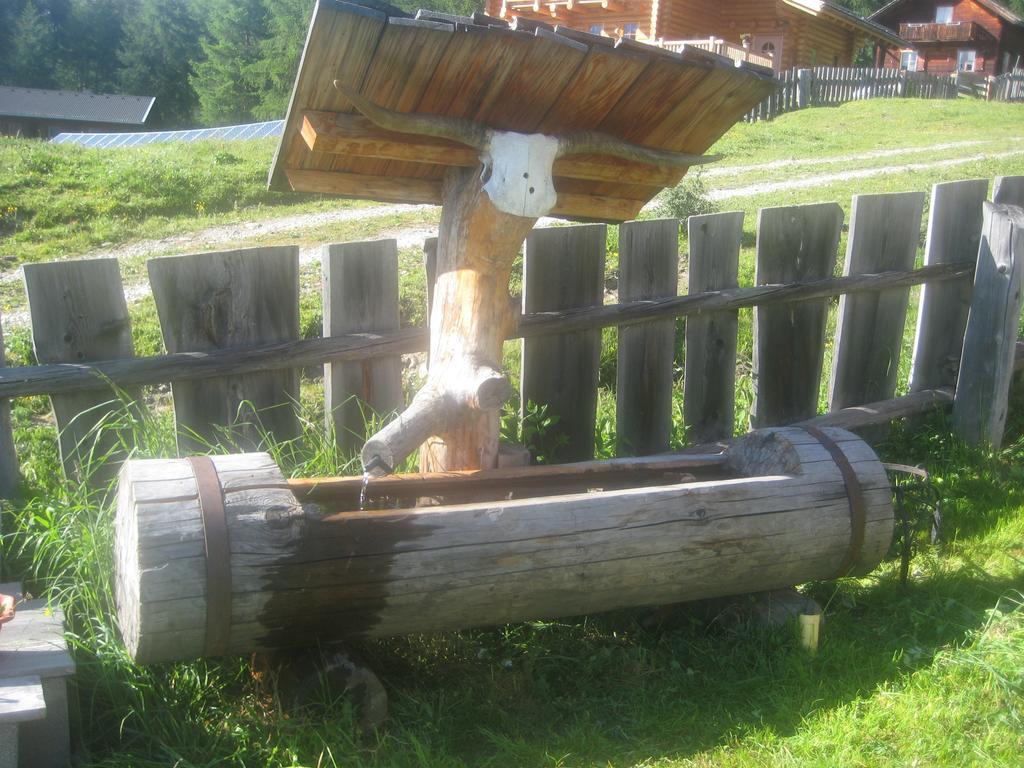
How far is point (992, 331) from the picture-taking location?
512 centimetres

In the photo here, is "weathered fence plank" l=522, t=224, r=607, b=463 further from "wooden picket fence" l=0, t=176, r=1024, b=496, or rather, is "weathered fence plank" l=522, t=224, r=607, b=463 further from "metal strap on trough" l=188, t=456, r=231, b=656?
"metal strap on trough" l=188, t=456, r=231, b=656

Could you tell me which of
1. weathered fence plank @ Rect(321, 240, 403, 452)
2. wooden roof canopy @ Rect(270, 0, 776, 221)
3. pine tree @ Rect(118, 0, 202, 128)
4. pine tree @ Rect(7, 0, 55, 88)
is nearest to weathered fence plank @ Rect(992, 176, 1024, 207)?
wooden roof canopy @ Rect(270, 0, 776, 221)

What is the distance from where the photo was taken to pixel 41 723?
252 cm

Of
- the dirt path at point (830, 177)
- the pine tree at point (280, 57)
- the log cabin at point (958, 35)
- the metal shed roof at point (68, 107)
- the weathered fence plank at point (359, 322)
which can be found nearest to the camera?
the weathered fence plank at point (359, 322)

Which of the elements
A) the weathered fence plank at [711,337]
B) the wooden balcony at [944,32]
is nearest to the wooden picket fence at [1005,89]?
the wooden balcony at [944,32]

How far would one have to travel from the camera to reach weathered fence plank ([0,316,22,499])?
129 inches

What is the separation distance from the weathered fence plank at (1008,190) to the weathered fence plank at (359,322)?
3668mm

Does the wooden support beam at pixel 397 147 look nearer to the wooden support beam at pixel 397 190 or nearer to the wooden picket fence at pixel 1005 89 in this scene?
the wooden support beam at pixel 397 190

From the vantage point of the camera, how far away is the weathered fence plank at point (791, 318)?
16.0 ft

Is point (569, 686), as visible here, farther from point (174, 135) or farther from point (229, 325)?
point (174, 135)

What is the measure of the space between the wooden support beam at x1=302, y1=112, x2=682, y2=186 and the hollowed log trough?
1.09m

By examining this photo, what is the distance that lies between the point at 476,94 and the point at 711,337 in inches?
81.2

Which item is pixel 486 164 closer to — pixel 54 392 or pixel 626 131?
pixel 626 131

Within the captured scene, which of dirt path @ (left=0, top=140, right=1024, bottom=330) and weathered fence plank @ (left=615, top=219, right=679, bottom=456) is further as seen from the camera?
dirt path @ (left=0, top=140, right=1024, bottom=330)
